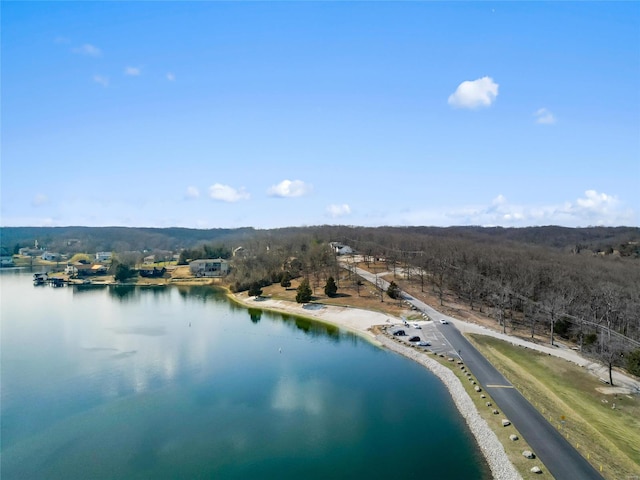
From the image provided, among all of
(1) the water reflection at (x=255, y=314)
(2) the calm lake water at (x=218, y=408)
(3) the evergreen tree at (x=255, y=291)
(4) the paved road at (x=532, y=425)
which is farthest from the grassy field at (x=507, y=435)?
(3) the evergreen tree at (x=255, y=291)

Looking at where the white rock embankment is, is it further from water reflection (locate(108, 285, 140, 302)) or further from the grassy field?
water reflection (locate(108, 285, 140, 302))

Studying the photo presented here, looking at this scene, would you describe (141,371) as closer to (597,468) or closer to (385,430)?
(385,430)

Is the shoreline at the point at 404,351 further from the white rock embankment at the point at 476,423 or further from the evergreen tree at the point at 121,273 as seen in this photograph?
the evergreen tree at the point at 121,273

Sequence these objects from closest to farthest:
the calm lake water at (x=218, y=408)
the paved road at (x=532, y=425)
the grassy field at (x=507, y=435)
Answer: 1. the paved road at (x=532, y=425)
2. the grassy field at (x=507, y=435)
3. the calm lake water at (x=218, y=408)

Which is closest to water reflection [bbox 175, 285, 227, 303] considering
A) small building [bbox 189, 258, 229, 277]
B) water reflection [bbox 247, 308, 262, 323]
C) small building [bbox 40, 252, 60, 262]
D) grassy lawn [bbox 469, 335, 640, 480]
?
water reflection [bbox 247, 308, 262, 323]

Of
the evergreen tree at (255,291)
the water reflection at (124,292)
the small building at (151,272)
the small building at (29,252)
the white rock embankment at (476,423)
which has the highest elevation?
the small building at (29,252)

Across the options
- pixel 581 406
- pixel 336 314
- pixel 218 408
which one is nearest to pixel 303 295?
pixel 336 314
